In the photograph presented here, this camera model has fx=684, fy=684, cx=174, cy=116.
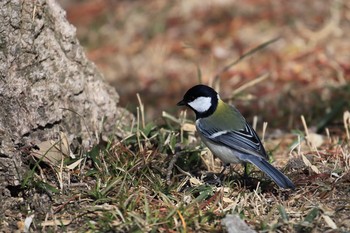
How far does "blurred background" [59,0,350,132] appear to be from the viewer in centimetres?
679

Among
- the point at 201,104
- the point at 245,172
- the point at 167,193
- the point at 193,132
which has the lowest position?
the point at 245,172

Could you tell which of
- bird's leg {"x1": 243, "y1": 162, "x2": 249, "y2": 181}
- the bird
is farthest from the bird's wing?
bird's leg {"x1": 243, "y1": 162, "x2": 249, "y2": 181}

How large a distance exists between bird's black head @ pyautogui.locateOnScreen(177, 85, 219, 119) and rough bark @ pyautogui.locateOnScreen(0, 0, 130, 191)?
1.80 feet

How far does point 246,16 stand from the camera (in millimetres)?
8914

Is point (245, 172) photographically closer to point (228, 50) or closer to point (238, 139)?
point (238, 139)

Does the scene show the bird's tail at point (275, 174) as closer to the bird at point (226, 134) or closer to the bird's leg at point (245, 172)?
the bird at point (226, 134)

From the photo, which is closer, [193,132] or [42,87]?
[42,87]

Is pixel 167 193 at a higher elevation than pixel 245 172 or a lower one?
higher

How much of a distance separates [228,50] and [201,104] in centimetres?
364

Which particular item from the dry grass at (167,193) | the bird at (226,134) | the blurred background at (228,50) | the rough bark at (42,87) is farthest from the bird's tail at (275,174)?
the blurred background at (228,50)

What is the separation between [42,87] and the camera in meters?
4.39

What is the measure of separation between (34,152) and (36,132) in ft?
0.62

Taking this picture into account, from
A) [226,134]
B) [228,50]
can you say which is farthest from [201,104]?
[228,50]

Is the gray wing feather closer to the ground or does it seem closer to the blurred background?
the ground
